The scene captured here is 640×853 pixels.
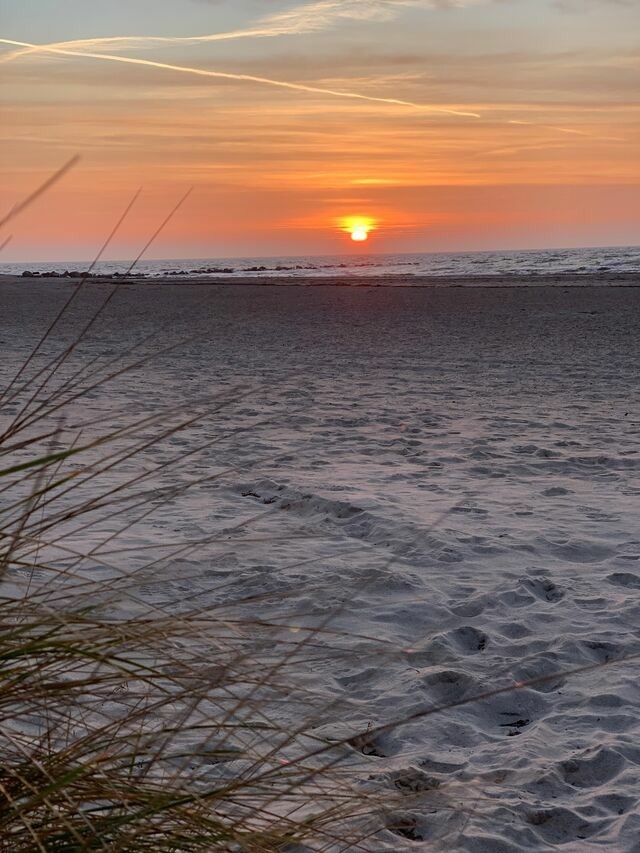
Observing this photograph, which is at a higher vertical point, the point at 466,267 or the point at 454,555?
the point at 454,555

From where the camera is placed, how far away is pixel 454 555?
5.22m

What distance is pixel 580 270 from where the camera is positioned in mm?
42344

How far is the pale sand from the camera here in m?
3.01

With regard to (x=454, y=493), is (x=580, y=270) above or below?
below

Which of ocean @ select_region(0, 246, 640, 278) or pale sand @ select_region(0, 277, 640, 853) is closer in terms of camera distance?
pale sand @ select_region(0, 277, 640, 853)

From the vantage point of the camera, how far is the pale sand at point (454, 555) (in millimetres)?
3008

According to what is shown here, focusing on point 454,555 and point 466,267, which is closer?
point 454,555

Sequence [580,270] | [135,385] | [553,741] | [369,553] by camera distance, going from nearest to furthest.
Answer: [553,741]
[369,553]
[135,385]
[580,270]

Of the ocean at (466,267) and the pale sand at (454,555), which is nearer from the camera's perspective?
the pale sand at (454,555)

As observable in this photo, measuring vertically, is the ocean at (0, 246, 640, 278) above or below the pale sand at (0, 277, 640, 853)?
below

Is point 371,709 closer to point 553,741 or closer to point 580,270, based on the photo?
point 553,741

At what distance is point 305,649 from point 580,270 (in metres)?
40.9

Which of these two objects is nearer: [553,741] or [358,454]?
[553,741]

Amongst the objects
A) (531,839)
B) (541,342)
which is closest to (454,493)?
(531,839)
